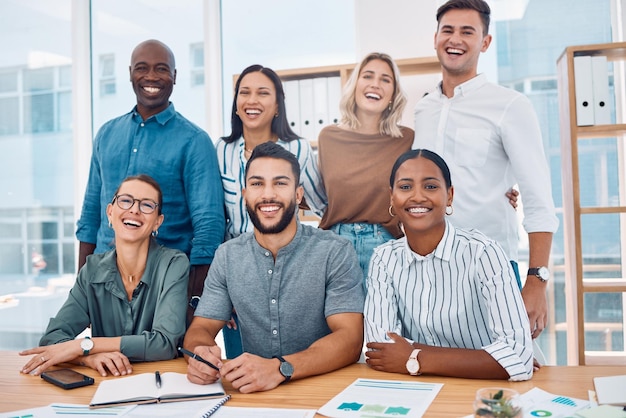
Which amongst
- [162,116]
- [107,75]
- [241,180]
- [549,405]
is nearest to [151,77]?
[162,116]

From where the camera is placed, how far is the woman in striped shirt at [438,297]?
5.10 ft

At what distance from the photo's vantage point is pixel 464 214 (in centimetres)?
212

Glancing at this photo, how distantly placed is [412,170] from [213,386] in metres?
0.89

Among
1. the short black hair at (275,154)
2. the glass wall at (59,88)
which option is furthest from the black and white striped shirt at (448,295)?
the glass wall at (59,88)

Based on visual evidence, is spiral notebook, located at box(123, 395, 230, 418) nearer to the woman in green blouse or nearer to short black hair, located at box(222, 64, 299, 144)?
the woman in green blouse

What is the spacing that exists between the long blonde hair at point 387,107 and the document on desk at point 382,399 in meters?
1.12

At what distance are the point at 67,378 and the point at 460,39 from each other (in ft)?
5.69

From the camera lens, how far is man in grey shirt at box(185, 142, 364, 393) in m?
1.88

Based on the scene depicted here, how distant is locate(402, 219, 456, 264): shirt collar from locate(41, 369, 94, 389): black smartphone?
994 millimetres

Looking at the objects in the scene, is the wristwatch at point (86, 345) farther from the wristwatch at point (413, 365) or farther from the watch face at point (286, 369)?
the wristwatch at point (413, 365)

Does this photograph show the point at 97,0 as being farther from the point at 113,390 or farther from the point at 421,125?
the point at 113,390

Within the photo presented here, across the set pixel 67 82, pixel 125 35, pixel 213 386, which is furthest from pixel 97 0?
pixel 213 386

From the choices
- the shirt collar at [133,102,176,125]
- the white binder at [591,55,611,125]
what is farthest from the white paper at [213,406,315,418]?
the white binder at [591,55,611,125]

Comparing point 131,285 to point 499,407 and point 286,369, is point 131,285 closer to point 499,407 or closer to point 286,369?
point 286,369
